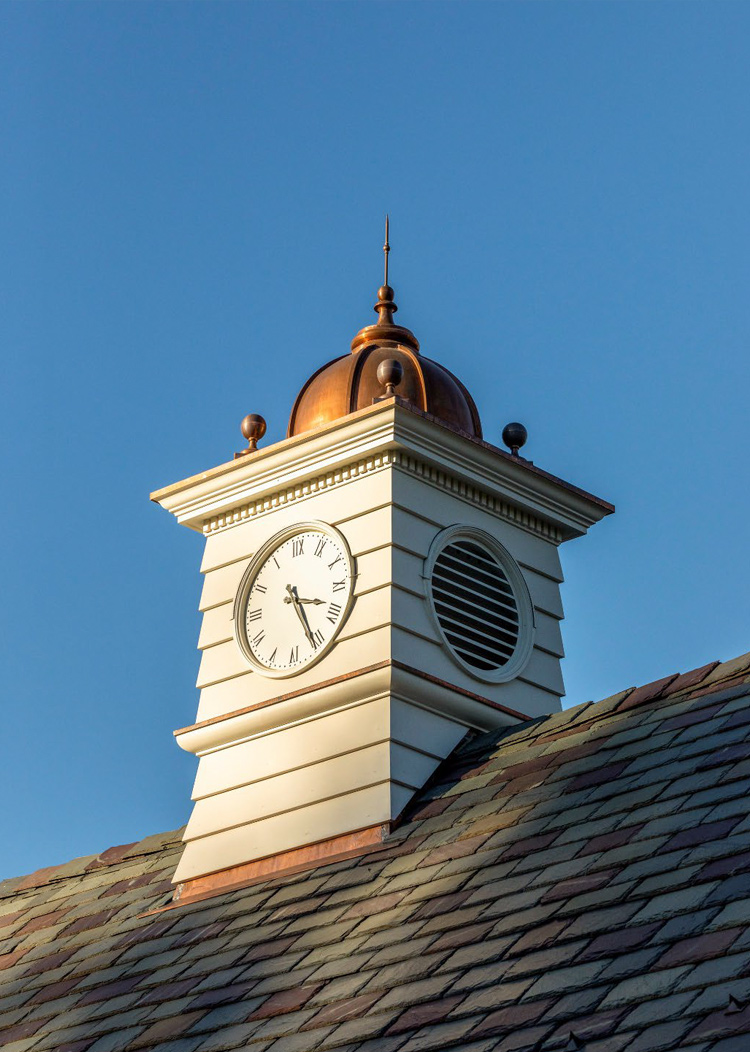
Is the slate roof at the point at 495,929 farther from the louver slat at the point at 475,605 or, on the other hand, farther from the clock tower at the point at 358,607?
the louver slat at the point at 475,605

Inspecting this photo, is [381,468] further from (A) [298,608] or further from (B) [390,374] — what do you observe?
(A) [298,608]

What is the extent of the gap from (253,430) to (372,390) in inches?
39.0

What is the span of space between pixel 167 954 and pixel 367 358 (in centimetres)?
485

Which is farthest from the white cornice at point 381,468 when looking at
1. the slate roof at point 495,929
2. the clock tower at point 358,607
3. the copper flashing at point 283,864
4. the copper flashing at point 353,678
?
the copper flashing at point 283,864

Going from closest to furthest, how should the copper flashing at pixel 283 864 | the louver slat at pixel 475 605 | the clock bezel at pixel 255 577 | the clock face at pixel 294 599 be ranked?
the copper flashing at pixel 283 864 < the clock bezel at pixel 255 577 < the clock face at pixel 294 599 < the louver slat at pixel 475 605

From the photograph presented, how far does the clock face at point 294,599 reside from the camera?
11.8 metres

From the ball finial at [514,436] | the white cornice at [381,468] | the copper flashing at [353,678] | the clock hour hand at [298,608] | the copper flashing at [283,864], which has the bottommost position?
the copper flashing at [283,864]

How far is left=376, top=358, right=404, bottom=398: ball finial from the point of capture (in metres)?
12.0

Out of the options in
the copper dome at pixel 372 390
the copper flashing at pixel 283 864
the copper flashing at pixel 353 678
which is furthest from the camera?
the copper dome at pixel 372 390

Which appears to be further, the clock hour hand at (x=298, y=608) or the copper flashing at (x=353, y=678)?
the clock hour hand at (x=298, y=608)

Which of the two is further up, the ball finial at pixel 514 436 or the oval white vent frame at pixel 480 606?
the ball finial at pixel 514 436

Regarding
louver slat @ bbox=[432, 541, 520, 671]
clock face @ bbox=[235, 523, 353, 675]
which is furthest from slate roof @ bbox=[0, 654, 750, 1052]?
clock face @ bbox=[235, 523, 353, 675]

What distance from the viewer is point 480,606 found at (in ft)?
40.1

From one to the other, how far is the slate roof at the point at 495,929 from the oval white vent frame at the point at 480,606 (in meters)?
0.66
